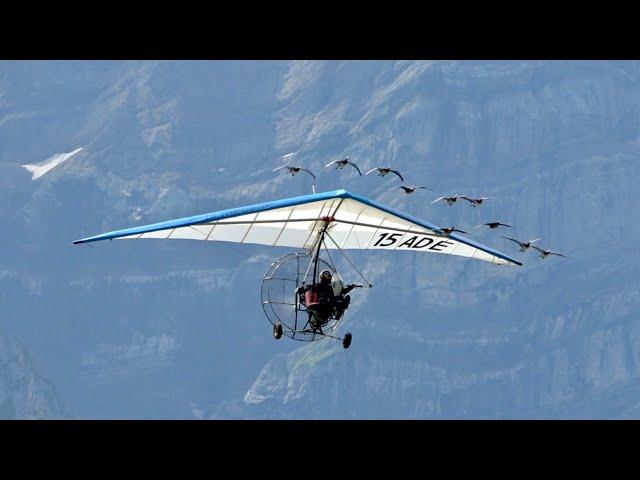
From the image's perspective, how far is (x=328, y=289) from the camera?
216 ft

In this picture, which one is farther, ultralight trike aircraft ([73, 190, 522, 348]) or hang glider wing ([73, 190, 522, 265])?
ultralight trike aircraft ([73, 190, 522, 348])

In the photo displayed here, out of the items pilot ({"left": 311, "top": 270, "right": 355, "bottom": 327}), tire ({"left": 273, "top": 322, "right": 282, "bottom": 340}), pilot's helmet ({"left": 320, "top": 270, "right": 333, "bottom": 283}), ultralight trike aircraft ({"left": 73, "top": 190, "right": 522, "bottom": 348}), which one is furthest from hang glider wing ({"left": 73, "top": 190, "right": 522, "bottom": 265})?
tire ({"left": 273, "top": 322, "right": 282, "bottom": 340})

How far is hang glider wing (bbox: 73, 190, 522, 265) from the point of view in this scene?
63531 mm

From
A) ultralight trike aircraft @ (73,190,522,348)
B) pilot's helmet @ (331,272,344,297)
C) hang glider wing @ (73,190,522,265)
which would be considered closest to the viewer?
hang glider wing @ (73,190,522,265)

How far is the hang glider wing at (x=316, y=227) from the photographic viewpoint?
63.5 meters

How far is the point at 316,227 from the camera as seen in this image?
6894cm

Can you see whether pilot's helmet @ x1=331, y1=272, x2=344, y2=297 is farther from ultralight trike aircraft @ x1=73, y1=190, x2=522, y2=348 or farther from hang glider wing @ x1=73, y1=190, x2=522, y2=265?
hang glider wing @ x1=73, y1=190, x2=522, y2=265

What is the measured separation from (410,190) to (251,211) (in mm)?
6024

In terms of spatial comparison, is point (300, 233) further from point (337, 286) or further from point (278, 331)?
point (278, 331)

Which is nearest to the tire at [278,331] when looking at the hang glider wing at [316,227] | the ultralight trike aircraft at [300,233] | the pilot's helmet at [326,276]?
the ultralight trike aircraft at [300,233]

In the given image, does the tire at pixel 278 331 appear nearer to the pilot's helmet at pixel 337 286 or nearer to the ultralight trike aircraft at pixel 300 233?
the ultralight trike aircraft at pixel 300 233
